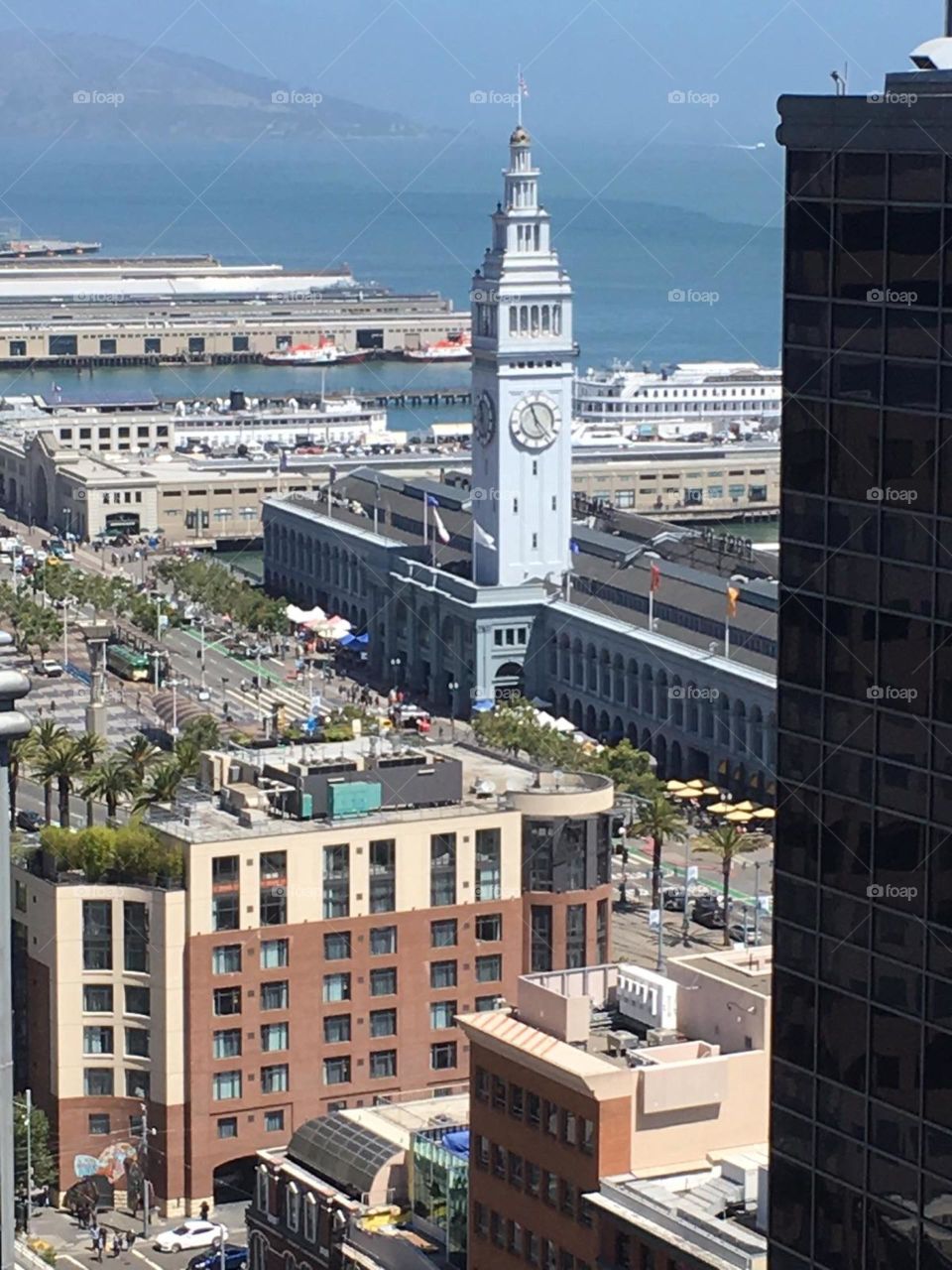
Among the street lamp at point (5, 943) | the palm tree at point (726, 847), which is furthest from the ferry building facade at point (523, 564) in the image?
the street lamp at point (5, 943)

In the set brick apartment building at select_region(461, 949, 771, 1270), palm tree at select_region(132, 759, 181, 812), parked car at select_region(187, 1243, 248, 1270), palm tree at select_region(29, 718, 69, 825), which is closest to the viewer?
brick apartment building at select_region(461, 949, 771, 1270)

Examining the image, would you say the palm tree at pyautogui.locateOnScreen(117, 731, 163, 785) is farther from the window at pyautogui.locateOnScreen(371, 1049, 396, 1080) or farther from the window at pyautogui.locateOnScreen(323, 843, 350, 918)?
the window at pyautogui.locateOnScreen(371, 1049, 396, 1080)

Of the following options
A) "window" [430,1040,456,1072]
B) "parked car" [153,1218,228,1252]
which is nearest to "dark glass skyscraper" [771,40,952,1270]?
"parked car" [153,1218,228,1252]

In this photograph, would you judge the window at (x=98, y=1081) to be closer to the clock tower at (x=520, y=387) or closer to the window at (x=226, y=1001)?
the window at (x=226, y=1001)

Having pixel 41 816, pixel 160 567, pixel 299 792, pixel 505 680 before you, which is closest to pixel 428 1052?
pixel 299 792

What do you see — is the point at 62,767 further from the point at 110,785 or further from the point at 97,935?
the point at 97,935

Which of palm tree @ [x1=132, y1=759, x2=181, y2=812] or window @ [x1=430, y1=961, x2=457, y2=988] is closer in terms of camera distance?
window @ [x1=430, y1=961, x2=457, y2=988]
